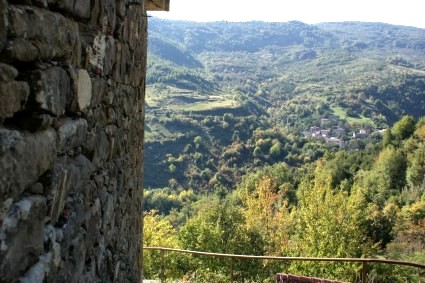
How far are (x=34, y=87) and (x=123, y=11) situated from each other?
141 cm

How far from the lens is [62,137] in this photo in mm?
1524

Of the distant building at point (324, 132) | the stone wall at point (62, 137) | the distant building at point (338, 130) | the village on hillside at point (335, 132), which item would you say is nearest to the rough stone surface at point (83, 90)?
the stone wall at point (62, 137)

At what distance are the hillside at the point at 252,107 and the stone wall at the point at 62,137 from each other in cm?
6961

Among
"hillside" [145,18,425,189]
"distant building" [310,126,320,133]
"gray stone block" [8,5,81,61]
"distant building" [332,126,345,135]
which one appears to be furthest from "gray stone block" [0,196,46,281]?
"distant building" [310,126,320,133]

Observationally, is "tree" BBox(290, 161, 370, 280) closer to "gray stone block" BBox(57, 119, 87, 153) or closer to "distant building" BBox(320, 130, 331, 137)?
"gray stone block" BBox(57, 119, 87, 153)

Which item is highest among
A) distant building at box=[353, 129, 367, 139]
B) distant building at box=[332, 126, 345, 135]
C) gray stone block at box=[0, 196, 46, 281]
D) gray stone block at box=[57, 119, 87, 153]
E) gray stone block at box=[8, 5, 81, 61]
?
gray stone block at box=[8, 5, 81, 61]

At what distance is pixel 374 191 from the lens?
43.1m

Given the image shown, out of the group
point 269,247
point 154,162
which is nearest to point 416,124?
point 269,247

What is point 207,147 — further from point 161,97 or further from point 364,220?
point 364,220

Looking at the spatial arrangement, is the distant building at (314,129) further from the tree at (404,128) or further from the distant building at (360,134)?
the tree at (404,128)

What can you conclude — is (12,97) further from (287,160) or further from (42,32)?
(287,160)

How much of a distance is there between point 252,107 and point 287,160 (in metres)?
46.1

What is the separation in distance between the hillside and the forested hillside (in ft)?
1.16

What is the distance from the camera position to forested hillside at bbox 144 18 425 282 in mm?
24109
